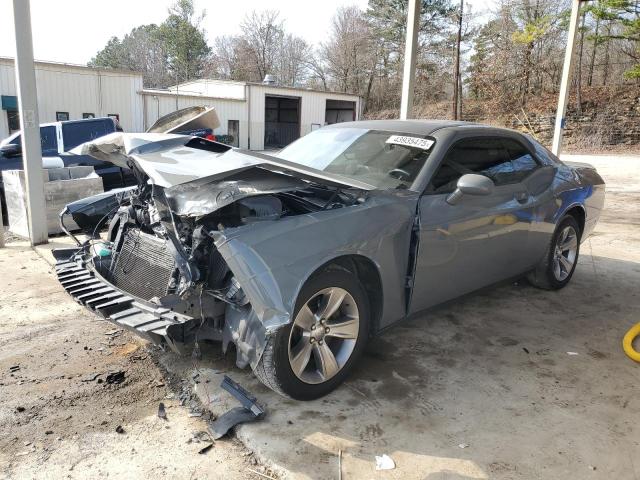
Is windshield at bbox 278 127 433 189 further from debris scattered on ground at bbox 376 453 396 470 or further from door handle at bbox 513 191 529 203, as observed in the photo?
debris scattered on ground at bbox 376 453 396 470

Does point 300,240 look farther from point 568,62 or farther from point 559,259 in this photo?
point 568,62

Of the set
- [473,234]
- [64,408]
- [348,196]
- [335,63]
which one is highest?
[335,63]

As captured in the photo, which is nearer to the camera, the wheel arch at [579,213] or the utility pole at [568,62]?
the wheel arch at [579,213]

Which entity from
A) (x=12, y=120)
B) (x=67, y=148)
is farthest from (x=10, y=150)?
(x=12, y=120)

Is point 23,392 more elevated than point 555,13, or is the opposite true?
point 555,13

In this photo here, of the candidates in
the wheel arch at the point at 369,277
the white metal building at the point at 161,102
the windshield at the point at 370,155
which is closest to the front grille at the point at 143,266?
the wheel arch at the point at 369,277

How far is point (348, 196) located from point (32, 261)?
4.44m

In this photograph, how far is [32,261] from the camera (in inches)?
229

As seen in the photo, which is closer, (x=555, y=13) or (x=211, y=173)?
(x=211, y=173)

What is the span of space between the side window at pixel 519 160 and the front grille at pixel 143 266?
2.96 meters

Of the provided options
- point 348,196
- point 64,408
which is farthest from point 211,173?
point 64,408

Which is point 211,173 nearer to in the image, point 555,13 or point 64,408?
point 64,408

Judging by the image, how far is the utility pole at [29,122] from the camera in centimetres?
614

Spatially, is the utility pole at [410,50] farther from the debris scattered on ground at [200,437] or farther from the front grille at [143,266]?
the debris scattered on ground at [200,437]
